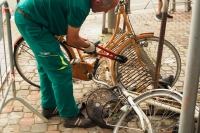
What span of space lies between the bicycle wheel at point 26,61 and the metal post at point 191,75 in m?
2.35

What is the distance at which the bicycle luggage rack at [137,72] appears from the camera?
3.89m

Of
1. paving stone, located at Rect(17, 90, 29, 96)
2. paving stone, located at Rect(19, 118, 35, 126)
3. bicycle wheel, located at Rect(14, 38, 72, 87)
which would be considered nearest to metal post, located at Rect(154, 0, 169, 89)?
bicycle wheel, located at Rect(14, 38, 72, 87)

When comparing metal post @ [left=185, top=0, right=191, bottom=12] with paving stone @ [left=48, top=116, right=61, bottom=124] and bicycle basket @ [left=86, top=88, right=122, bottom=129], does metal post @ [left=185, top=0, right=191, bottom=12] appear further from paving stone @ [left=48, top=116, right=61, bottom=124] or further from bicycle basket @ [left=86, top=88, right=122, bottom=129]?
paving stone @ [left=48, top=116, right=61, bottom=124]

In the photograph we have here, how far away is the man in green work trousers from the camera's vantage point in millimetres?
3074

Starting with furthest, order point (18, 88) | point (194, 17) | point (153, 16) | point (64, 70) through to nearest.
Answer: point (153, 16) < point (18, 88) < point (64, 70) < point (194, 17)

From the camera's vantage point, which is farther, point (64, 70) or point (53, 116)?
point (53, 116)

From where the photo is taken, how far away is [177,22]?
805cm

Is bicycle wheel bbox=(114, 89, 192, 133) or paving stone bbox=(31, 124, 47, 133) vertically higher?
bicycle wheel bbox=(114, 89, 192, 133)

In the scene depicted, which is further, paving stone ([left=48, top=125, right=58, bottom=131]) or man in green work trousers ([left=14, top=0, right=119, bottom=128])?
paving stone ([left=48, top=125, right=58, bottom=131])

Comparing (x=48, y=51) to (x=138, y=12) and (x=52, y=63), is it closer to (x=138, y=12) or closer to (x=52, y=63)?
(x=52, y=63)

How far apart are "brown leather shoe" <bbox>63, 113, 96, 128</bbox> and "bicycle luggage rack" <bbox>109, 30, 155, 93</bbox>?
2.21ft

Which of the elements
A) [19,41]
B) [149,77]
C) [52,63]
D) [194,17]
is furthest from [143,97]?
[19,41]

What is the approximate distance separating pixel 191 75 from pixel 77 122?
74.8 inches

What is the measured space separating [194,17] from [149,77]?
6.16 ft
